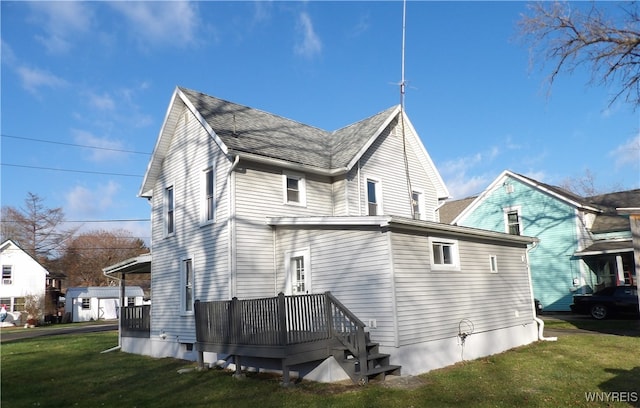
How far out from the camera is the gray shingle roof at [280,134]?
14.2 metres

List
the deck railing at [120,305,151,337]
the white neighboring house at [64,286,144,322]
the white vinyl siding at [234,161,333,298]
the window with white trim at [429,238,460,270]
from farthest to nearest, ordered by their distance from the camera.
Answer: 1. the white neighboring house at [64,286,144,322]
2. the deck railing at [120,305,151,337]
3. the white vinyl siding at [234,161,333,298]
4. the window with white trim at [429,238,460,270]

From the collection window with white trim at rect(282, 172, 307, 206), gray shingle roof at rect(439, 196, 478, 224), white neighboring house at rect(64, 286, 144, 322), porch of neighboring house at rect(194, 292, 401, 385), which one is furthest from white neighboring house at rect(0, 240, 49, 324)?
porch of neighboring house at rect(194, 292, 401, 385)

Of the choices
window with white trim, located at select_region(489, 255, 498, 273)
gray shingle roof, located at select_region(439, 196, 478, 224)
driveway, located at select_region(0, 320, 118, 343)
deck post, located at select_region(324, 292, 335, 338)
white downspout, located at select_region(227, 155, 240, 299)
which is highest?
gray shingle roof, located at select_region(439, 196, 478, 224)

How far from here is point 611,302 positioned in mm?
20250

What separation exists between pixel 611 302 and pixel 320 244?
15093mm

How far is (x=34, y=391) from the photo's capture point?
36.6ft

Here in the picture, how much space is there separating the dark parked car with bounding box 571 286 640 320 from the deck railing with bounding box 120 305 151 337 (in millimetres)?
18694

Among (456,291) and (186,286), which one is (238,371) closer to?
(186,286)

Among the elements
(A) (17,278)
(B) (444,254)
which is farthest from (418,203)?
(A) (17,278)

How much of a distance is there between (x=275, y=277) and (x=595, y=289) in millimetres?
19002

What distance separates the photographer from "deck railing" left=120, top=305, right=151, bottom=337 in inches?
679

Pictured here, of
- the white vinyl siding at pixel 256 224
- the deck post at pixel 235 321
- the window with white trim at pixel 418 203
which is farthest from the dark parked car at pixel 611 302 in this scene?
the deck post at pixel 235 321

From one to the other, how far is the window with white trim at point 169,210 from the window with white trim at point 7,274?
33.5 meters

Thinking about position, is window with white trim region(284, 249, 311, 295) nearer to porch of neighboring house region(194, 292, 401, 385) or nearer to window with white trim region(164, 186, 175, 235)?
porch of neighboring house region(194, 292, 401, 385)
